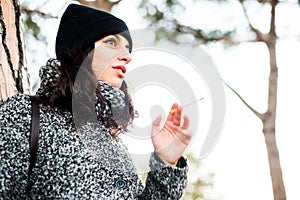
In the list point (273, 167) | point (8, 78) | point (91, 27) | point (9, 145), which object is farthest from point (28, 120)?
point (273, 167)

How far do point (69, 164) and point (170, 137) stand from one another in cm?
14

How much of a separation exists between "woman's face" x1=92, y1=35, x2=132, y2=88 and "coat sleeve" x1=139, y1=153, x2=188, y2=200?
0.48ft

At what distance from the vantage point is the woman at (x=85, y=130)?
701 mm

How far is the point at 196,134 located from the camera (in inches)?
29.8

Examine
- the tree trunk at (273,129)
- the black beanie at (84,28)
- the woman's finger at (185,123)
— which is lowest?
the tree trunk at (273,129)

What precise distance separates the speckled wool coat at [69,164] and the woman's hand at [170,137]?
19mm

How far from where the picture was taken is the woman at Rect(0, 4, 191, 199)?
0.70 metres

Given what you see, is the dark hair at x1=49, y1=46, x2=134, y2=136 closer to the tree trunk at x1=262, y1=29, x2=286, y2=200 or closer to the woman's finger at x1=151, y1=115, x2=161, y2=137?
the woman's finger at x1=151, y1=115, x2=161, y2=137

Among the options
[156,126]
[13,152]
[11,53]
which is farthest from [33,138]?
[11,53]

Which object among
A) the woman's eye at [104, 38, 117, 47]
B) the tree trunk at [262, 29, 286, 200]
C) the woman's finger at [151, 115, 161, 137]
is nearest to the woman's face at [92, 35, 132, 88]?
the woman's eye at [104, 38, 117, 47]

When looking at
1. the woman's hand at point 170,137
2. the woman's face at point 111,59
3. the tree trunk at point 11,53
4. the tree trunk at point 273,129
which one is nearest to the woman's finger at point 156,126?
the woman's hand at point 170,137

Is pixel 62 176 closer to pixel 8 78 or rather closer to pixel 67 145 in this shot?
pixel 67 145

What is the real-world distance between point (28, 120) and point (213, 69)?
30cm

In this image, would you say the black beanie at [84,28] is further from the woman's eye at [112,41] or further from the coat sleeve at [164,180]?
the coat sleeve at [164,180]
